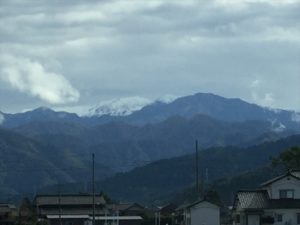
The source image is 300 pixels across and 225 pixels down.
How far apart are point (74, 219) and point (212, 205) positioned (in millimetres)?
22132

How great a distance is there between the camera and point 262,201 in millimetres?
70625

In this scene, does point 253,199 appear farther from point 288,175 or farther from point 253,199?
point 288,175

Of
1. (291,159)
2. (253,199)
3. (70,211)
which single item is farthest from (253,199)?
(70,211)

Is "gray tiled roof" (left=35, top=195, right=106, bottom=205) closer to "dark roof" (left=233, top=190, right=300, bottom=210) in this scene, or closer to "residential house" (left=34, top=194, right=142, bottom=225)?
"residential house" (left=34, top=194, right=142, bottom=225)

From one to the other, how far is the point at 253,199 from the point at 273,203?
174cm

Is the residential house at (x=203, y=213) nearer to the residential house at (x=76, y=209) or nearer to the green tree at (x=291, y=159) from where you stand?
the green tree at (x=291, y=159)

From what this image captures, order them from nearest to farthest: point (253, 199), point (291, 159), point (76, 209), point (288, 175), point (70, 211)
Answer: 1. point (288, 175)
2. point (253, 199)
3. point (291, 159)
4. point (70, 211)
5. point (76, 209)

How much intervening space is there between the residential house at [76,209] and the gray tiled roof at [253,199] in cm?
2622

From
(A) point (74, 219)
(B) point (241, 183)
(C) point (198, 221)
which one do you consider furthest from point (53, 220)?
(B) point (241, 183)

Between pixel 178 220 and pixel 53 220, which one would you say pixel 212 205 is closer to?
pixel 178 220

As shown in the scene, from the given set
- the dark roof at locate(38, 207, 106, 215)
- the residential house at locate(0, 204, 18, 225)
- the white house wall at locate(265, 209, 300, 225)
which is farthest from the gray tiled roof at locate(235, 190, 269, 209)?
the dark roof at locate(38, 207, 106, 215)

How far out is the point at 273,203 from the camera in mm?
69938

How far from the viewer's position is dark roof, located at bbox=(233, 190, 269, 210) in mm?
69794

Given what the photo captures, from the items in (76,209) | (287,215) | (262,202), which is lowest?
(287,215)
